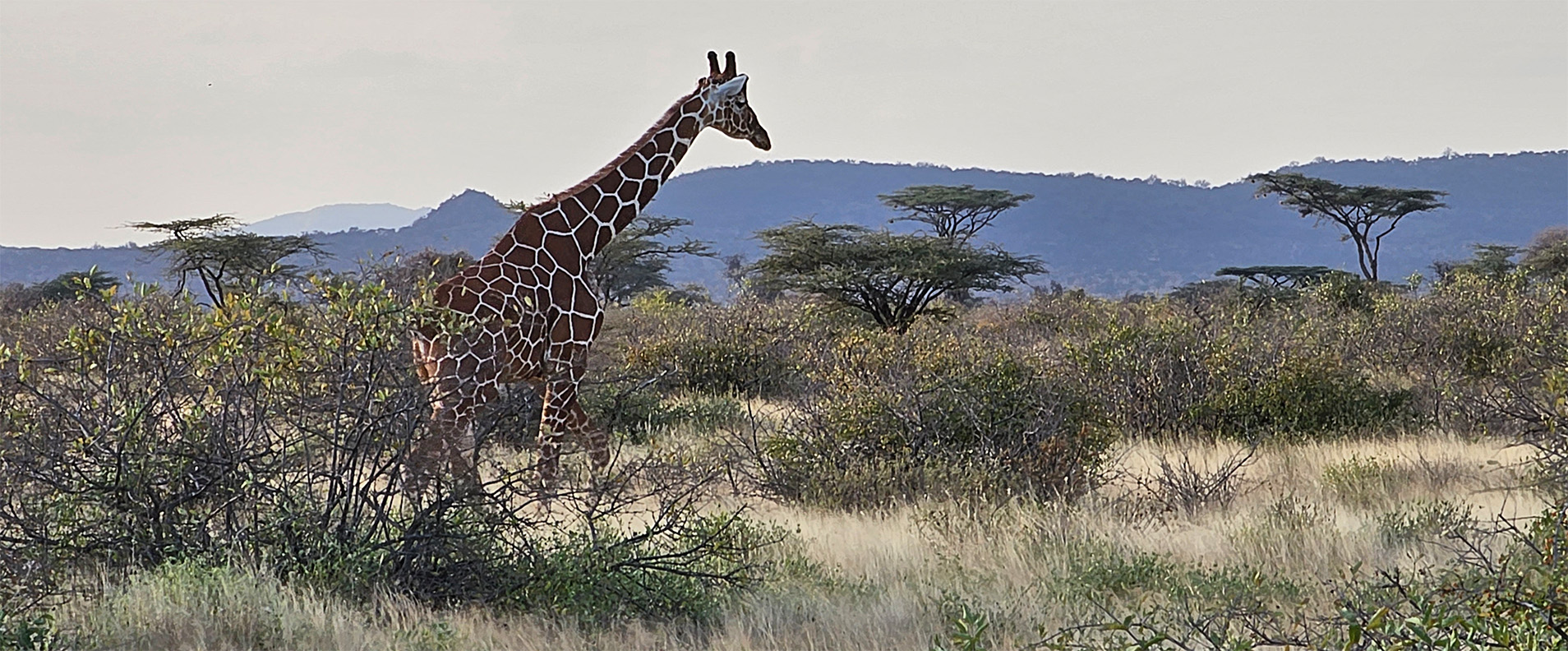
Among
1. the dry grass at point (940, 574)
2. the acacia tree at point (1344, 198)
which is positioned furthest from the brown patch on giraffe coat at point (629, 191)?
the acacia tree at point (1344, 198)

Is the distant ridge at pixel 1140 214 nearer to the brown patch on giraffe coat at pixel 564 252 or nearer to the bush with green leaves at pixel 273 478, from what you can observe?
the brown patch on giraffe coat at pixel 564 252

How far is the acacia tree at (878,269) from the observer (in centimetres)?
1758

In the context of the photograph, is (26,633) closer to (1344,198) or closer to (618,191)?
(618,191)

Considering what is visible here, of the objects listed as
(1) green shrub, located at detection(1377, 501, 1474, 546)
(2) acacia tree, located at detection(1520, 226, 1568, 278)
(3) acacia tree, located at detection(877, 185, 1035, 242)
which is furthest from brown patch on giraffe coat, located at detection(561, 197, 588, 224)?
(3) acacia tree, located at detection(877, 185, 1035, 242)

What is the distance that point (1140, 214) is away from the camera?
504 feet

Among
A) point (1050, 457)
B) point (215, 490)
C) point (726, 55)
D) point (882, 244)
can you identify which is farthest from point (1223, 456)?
point (882, 244)

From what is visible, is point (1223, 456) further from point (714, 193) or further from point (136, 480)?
point (714, 193)

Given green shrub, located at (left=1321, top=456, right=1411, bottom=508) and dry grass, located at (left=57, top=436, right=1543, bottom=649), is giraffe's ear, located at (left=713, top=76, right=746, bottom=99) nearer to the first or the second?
dry grass, located at (left=57, top=436, right=1543, bottom=649)

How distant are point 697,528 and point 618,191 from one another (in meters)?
2.90

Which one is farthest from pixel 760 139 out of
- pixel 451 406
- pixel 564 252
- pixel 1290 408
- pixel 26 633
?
pixel 26 633

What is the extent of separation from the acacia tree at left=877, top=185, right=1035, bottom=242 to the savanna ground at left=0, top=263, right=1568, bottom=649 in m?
27.0

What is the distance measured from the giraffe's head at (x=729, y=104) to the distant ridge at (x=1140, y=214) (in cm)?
10868

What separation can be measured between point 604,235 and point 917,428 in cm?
184

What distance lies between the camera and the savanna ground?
12.4 ft
